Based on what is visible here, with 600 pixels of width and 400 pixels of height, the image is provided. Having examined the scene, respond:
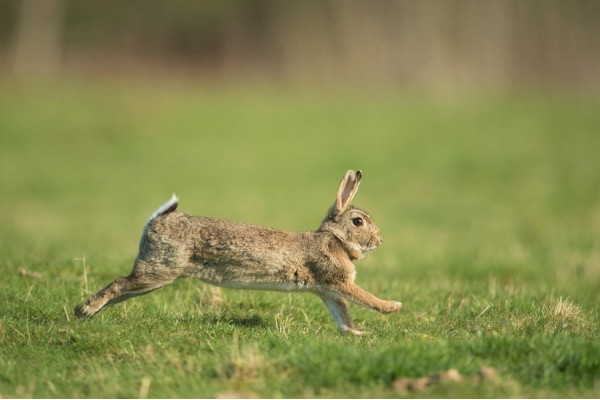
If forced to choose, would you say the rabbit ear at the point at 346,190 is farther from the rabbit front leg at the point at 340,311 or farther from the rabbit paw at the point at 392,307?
the rabbit paw at the point at 392,307

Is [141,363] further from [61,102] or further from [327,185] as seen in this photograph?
[61,102]

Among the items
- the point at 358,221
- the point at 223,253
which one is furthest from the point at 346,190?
the point at 223,253

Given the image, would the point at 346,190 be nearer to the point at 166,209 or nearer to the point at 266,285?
the point at 266,285

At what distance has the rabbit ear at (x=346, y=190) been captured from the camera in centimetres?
802

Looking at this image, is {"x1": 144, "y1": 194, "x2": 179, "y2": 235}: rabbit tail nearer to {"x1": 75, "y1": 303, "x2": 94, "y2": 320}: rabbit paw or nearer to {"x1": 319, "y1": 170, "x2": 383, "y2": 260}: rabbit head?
{"x1": 75, "y1": 303, "x2": 94, "y2": 320}: rabbit paw

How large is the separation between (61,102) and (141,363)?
92.4ft

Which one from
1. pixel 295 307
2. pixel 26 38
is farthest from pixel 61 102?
pixel 295 307

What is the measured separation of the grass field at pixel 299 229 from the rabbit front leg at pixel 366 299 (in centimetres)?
21

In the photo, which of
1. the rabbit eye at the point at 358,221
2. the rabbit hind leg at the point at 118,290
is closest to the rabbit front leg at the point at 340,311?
the rabbit eye at the point at 358,221

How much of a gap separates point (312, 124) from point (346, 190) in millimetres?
22726

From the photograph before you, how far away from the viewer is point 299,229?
1670 cm

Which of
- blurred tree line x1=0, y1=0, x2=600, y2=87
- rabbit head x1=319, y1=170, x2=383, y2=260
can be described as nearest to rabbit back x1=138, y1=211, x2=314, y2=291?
rabbit head x1=319, y1=170, x2=383, y2=260

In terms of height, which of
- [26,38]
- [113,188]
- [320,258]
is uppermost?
[26,38]

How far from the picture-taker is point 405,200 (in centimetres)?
2181
